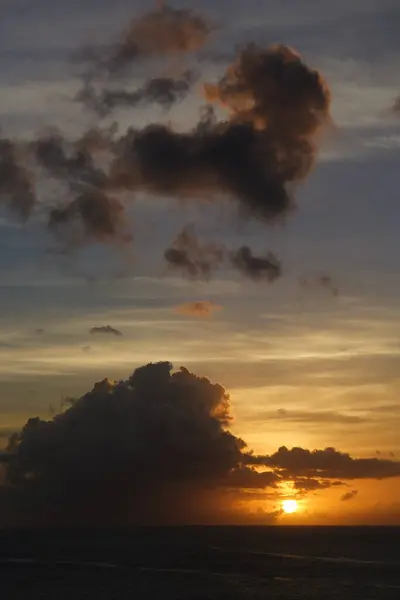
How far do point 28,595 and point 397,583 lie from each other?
5292 cm

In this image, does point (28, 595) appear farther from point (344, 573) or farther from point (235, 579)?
point (344, 573)

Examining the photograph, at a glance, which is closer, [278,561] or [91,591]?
[91,591]

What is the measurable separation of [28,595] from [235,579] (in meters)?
36.9

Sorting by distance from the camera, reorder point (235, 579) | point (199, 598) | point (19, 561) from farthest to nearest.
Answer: point (19, 561) → point (235, 579) → point (199, 598)

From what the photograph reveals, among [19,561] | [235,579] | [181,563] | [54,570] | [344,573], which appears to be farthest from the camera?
[19,561]

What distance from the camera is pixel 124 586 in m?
132

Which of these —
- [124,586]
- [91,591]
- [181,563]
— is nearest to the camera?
[91,591]

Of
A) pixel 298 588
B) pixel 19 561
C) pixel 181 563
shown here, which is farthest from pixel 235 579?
pixel 19 561

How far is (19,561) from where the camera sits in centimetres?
19512

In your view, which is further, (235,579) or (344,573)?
(344,573)

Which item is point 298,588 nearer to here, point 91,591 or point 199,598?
point 199,598

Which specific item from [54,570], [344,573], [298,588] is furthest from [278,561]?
[298,588]

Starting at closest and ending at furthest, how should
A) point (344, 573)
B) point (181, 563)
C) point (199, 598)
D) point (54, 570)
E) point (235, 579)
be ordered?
point (199, 598), point (235, 579), point (344, 573), point (54, 570), point (181, 563)

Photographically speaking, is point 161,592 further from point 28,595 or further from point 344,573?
point 344,573
